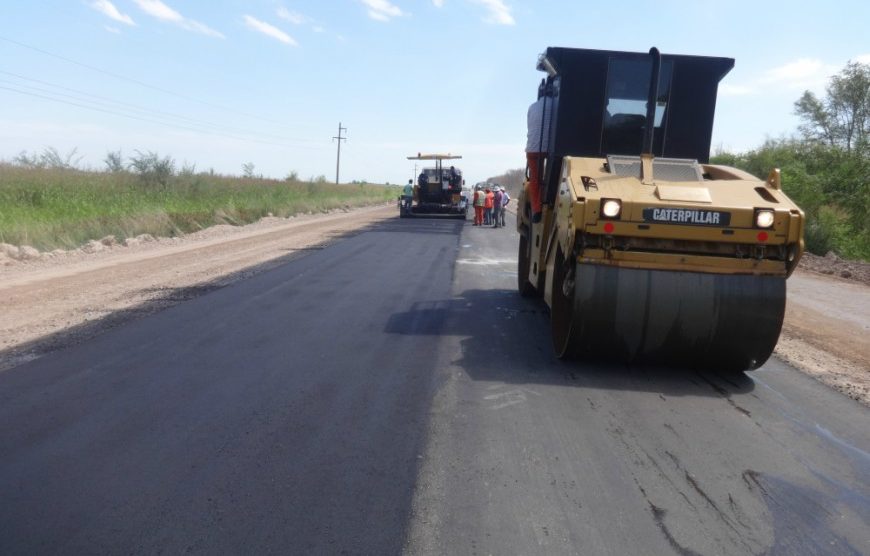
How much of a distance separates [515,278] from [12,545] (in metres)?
10.2

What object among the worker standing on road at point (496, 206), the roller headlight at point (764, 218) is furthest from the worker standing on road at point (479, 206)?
the roller headlight at point (764, 218)

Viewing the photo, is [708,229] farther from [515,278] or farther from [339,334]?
[515,278]

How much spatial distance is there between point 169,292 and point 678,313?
283 inches

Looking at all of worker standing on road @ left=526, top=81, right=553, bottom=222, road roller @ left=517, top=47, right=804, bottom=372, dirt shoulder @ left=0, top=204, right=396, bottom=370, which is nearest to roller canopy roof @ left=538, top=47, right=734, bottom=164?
worker standing on road @ left=526, top=81, right=553, bottom=222

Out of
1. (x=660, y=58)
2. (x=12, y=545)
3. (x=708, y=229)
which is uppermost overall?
(x=660, y=58)

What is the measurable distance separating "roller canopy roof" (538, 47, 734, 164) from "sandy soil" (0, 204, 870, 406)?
8.53 ft

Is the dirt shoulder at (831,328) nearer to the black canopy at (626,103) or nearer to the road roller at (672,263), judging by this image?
the road roller at (672,263)

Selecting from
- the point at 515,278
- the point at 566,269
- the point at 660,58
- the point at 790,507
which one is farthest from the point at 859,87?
the point at 790,507

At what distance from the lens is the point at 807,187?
20391mm

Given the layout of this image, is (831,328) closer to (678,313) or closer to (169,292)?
(678,313)

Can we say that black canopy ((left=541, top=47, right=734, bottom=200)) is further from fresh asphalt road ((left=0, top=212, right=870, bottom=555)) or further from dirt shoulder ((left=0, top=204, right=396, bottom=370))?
dirt shoulder ((left=0, top=204, right=396, bottom=370))

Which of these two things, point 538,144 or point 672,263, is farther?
point 538,144

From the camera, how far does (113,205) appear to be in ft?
74.9

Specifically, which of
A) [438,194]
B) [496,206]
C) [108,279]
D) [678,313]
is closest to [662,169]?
[678,313]
